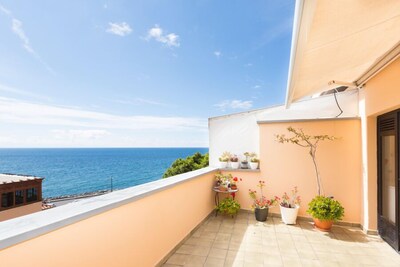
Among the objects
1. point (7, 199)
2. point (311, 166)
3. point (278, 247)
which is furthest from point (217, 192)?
point (7, 199)

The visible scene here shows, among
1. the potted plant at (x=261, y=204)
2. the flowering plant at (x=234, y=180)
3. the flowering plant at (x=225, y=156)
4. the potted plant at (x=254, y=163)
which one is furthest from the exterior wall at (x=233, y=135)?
the potted plant at (x=261, y=204)

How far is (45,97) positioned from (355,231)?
37.9 meters

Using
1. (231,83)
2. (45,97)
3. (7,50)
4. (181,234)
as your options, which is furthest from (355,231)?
(45,97)

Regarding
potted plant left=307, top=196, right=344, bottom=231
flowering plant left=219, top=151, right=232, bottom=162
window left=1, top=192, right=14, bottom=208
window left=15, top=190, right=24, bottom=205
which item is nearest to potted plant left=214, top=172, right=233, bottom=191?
flowering plant left=219, top=151, right=232, bottom=162

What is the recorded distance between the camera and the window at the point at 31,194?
15609 mm

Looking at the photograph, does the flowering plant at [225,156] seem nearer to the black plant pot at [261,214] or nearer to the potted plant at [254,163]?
the potted plant at [254,163]

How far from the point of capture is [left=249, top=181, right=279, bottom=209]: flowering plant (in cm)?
A: 462

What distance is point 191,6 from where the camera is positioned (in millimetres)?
6680

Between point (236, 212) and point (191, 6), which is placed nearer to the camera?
point (236, 212)

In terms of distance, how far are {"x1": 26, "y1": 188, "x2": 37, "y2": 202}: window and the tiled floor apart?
17.2m

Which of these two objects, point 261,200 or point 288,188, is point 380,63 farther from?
point 261,200

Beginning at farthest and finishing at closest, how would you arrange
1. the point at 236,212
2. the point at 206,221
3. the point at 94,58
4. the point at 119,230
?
the point at 94,58 < the point at 236,212 < the point at 206,221 < the point at 119,230

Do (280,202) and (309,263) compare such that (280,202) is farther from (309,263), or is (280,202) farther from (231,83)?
(231,83)

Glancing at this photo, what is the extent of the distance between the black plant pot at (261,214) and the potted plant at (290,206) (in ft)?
1.10
